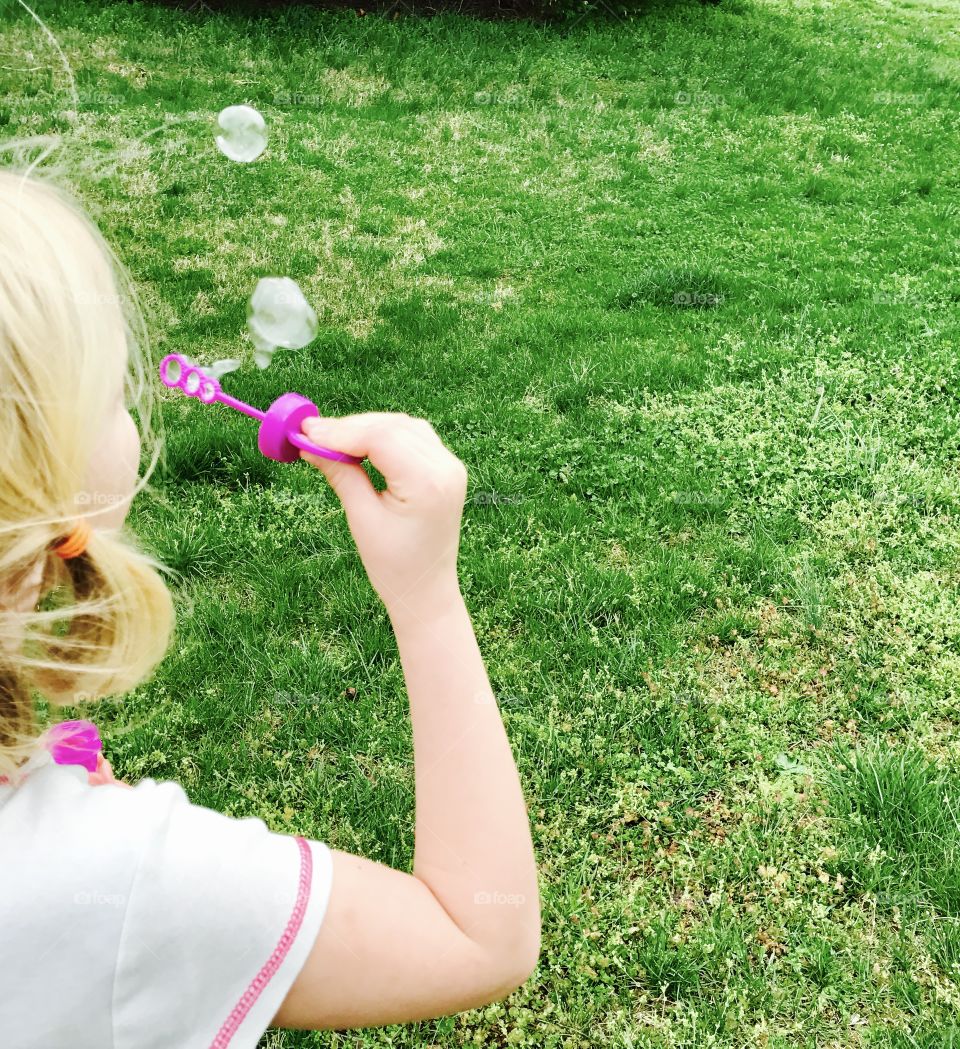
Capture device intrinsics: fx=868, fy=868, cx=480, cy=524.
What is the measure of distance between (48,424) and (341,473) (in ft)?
1.14

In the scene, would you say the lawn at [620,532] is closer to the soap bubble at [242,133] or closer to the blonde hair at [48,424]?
the blonde hair at [48,424]

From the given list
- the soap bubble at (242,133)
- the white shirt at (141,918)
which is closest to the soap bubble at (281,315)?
the soap bubble at (242,133)

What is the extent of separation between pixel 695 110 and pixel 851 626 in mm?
8353

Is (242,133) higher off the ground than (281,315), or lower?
higher

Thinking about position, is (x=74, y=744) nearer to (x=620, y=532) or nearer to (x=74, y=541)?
(x=74, y=541)

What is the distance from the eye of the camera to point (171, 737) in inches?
118

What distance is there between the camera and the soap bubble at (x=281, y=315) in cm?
204

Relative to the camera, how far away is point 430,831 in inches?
42.5

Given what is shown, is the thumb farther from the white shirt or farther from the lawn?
the lawn

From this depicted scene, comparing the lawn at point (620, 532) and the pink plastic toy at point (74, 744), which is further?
the lawn at point (620, 532)

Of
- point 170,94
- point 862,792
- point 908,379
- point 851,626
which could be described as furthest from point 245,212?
point 862,792

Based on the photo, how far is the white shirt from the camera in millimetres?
907

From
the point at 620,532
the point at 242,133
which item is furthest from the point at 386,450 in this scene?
the point at 620,532

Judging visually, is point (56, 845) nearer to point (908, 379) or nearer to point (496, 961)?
point (496, 961)
